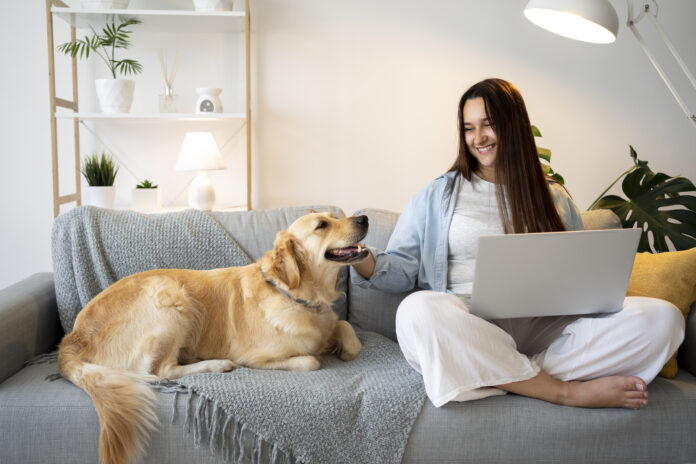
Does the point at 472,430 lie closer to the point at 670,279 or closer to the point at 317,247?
the point at 317,247

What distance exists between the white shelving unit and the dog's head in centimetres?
108

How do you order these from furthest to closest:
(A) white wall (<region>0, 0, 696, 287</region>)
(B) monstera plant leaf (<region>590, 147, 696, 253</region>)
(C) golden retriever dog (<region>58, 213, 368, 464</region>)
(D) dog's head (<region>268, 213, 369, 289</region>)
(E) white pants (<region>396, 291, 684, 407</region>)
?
(A) white wall (<region>0, 0, 696, 287</region>), (B) monstera plant leaf (<region>590, 147, 696, 253</region>), (D) dog's head (<region>268, 213, 369, 289</region>), (C) golden retriever dog (<region>58, 213, 368, 464</region>), (E) white pants (<region>396, 291, 684, 407</region>)

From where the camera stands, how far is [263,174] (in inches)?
120

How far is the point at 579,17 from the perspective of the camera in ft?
6.55

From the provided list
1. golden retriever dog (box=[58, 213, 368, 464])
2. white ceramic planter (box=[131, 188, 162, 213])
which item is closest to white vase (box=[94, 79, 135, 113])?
white ceramic planter (box=[131, 188, 162, 213])

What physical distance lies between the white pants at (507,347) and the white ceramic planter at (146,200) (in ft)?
5.29

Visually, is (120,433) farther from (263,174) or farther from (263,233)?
(263,174)

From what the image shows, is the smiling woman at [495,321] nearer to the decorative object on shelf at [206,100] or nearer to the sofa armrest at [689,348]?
the sofa armrest at [689,348]

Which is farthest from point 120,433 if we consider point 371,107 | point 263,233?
point 371,107

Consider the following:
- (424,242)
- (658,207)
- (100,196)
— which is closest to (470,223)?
(424,242)

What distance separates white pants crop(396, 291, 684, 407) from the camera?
1.49 meters

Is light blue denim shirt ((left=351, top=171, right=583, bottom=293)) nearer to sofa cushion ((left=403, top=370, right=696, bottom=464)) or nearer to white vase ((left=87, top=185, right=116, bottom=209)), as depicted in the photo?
sofa cushion ((left=403, top=370, right=696, bottom=464))

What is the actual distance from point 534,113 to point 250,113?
1.48 meters

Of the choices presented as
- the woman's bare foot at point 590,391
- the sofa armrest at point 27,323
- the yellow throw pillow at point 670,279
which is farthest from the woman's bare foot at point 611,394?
the sofa armrest at point 27,323
